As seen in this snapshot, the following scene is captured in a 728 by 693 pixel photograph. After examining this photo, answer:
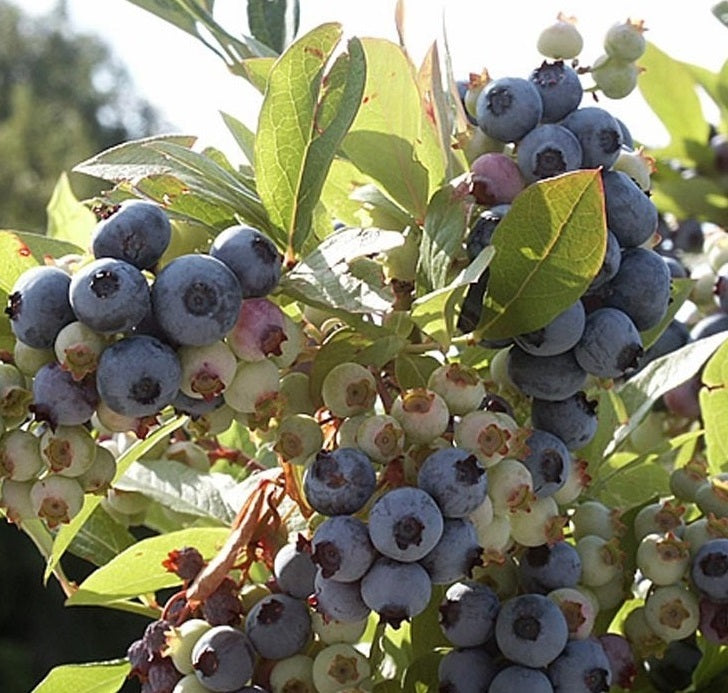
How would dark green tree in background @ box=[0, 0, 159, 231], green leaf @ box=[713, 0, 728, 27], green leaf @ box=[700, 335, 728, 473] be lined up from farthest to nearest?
dark green tree in background @ box=[0, 0, 159, 231]
green leaf @ box=[713, 0, 728, 27]
green leaf @ box=[700, 335, 728, 473]

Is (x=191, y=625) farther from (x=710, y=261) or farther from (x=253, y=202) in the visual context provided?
(x=710, y=261)

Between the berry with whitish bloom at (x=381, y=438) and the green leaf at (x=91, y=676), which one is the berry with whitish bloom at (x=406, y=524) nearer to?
the berry with whitish bloom at (x=381, y=438)

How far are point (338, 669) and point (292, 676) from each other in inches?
1.4

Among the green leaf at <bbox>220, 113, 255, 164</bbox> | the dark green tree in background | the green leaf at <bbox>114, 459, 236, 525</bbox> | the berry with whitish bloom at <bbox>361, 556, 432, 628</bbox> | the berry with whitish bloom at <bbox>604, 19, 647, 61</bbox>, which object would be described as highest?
the berry with whitish bloom at <bbox>604, 19, 647, 61</bbox>

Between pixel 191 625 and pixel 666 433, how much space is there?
621 mm

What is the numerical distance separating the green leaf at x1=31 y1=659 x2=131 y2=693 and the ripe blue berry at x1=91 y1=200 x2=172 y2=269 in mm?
381

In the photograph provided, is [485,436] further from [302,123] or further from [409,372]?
[302,123]

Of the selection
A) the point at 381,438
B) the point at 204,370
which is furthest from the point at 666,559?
the point at 204,370

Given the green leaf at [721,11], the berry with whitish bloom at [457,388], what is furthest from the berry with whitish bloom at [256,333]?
the green leaf at [721,11]

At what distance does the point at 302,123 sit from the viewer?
2.24 ft

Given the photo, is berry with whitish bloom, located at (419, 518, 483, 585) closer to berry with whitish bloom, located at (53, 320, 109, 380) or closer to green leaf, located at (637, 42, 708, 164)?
berry with whitish bloom, located at (53, 320, 109, 380)

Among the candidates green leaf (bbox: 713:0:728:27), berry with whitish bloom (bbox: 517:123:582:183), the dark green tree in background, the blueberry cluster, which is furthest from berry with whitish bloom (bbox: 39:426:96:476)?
the dark green tree in background

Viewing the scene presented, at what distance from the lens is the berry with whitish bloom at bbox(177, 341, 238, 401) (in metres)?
0.59

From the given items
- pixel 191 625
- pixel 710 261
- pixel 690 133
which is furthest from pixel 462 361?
pixel 690 133
